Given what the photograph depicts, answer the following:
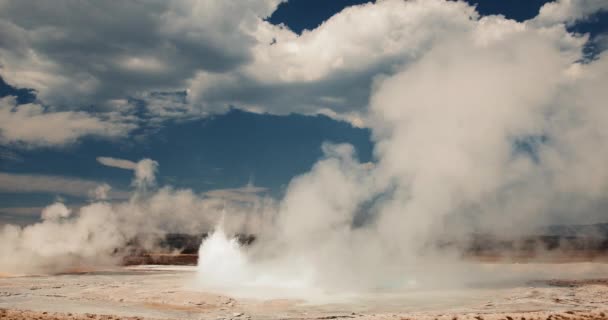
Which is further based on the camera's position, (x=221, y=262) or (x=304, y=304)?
(x=221, y=262)

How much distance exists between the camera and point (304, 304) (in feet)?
86.5

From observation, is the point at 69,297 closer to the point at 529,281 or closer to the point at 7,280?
the point at 7,280

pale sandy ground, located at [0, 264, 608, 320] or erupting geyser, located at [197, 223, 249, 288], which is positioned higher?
erupting geyser, located at [197, 223, 249, 288]

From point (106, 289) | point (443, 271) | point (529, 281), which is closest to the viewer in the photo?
point (106, 289)

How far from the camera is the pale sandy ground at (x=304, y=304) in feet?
74.5

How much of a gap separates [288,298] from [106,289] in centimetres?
1423

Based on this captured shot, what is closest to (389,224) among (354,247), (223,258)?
(354,247)

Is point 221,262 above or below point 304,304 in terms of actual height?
above

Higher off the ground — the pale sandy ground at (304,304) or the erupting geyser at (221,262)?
the erupting geyser at (221,262)

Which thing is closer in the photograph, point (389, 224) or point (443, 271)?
point (389, 224)

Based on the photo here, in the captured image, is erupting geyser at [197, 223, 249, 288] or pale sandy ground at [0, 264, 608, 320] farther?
erupting geyser at [197, 223, 249, 288]

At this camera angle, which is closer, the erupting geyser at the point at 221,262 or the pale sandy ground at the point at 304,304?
the pale sandy ground at the point at 304,304

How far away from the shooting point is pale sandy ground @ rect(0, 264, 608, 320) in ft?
74.5

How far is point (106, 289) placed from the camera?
32.6 metres
